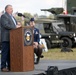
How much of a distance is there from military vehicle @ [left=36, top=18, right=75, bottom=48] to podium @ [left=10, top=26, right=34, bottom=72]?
15113mm

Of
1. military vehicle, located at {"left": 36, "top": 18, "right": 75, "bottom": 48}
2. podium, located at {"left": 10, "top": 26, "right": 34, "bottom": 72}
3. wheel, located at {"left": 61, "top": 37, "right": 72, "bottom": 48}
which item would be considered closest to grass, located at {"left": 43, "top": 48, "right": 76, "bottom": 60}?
military vehicle, located at {"left": 36, "top": 18, "right": 75, "bottom": 48}

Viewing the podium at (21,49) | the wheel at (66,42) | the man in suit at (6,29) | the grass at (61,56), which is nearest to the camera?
the podium at (21,49)

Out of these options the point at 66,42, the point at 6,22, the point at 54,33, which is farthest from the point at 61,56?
the point at 54,33

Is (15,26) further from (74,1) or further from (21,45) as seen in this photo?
(74,1)

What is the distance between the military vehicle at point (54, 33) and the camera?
2667cm

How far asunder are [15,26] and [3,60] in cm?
103

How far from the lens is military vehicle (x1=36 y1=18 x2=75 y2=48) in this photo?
26672 mm

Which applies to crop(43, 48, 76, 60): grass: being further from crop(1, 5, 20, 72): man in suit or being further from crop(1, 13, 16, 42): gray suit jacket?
crop(1, 13, 16, 42): gray suit jacket

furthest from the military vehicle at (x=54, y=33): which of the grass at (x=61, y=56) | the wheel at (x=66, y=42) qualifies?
the grass at (x=61, y=56)

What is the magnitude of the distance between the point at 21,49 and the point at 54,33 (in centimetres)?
1621

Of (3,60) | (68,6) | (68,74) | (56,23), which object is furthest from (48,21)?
(68,74)

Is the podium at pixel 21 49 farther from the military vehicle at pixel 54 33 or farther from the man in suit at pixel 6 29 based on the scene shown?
the military vehicle at pixel 54 33

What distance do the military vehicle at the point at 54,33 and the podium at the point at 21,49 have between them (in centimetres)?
1511

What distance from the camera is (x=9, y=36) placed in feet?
36.5
